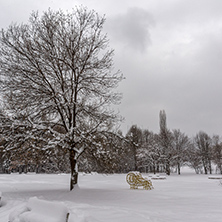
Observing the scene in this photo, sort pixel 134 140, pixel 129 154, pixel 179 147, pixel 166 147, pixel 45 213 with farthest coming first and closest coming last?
pixel 179 147, pixel 166 147, pixel 134 140, pixel 129 154, pixel 45 213

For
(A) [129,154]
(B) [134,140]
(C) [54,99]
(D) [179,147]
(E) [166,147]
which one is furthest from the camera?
(D) [179,147]

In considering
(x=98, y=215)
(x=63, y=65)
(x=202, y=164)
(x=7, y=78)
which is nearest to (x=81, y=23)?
(x=63, y=65)

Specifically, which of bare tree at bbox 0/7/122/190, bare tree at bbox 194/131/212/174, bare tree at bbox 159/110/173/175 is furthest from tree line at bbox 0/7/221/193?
bare tree at bbox 194/131/212/174

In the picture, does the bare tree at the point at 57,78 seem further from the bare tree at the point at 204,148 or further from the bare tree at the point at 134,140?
the bare tree at the point at 204,148

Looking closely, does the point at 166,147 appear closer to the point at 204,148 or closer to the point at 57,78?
the point at 204,148

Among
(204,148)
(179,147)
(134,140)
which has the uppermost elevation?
(204,148)

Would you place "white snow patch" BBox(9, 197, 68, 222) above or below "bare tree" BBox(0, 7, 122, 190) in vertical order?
below

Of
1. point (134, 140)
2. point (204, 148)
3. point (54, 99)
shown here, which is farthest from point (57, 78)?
point (204, 148)

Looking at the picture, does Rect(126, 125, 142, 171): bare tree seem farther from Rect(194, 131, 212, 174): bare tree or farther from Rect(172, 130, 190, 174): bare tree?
Rect(194, 131, 212, 174): bare tree

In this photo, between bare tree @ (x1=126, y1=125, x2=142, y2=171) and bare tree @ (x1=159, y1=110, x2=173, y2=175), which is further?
bare tree @ (x1=159, y1=110, x2=173, y2=175)

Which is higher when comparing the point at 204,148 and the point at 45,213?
the point at 204,148

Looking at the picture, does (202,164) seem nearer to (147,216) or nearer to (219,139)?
(219,139)

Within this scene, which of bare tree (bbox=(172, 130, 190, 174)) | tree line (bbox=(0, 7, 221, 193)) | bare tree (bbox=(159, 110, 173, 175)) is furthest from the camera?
bare tree (bbox=(172, 130, 190, 174))

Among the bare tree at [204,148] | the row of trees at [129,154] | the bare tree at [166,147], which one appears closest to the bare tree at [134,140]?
the row of trees at [129,154]
